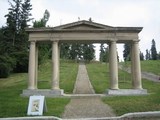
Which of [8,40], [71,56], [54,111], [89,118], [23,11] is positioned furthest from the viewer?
[71,56]

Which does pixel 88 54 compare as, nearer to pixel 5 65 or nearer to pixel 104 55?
pixel 104 55

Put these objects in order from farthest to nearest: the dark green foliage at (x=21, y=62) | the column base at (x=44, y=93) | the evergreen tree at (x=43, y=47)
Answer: the evergreen tree at (x=43, y=47) → the dark green foliage at (x=21, y=62) → the column base at (x=44, y=93)

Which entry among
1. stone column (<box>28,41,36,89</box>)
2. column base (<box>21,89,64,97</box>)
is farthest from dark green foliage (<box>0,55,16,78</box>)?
column base (<box>21,89,64,97</box>)

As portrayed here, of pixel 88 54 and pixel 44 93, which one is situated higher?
pixel 88 54

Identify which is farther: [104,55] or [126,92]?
[104,55]

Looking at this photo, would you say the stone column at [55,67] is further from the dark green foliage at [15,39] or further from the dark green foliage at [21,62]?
the dark green foliage at [21,62]

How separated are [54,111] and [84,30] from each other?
13.7 metres

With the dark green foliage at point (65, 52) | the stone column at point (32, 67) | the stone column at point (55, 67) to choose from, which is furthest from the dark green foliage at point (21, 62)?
the dark green foliage at point (65, 52)

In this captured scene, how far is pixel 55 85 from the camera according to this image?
28.6 metres

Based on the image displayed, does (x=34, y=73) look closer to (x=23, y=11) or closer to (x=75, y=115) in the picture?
(x=75, y=115)

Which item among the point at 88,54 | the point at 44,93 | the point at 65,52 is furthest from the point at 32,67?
the point at 65,52

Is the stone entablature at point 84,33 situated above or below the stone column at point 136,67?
above

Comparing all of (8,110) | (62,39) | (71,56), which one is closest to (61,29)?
(62,39)

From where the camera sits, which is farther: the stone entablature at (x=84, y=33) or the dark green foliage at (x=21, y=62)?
the dark green foliage at (x=21, y=62)
